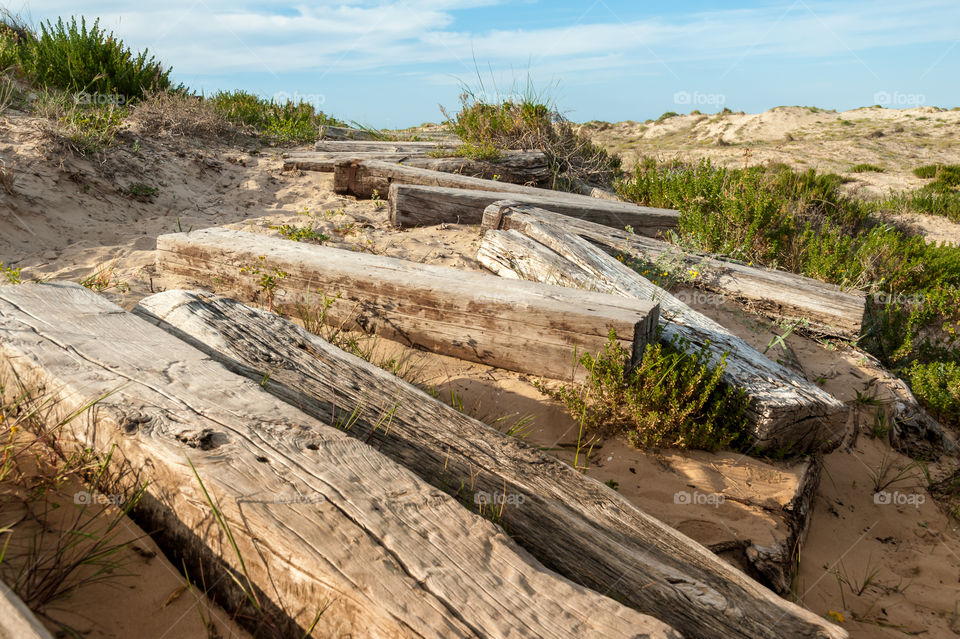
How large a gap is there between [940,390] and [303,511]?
4.90 m

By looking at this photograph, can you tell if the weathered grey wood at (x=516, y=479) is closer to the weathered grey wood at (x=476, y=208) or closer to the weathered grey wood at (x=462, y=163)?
the weathered grey wood at (x=476, y=208)

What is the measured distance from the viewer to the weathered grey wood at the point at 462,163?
7355 mm

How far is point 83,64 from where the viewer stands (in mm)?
8297

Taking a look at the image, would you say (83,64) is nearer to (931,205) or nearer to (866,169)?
(931,205)

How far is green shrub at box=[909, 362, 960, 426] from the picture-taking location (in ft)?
14.5

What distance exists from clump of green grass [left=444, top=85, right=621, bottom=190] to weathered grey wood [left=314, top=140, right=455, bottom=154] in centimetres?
53

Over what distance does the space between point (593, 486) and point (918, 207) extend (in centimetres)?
1198

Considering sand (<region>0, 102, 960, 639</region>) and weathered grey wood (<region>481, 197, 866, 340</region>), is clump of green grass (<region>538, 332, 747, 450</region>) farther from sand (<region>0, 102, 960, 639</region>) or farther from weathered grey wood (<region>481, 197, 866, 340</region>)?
weathered grey wood (<region>481, 197, 866, 340</region>)

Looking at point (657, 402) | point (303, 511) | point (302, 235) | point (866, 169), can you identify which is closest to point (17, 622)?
point (303, 511)

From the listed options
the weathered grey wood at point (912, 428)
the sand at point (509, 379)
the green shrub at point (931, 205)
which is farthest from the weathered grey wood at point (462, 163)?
the green shrub at point (931, 205)

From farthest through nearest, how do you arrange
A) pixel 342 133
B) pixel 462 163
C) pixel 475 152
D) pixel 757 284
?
pixel 342 133 → pixel 475 152 → pixel 462 163 → pixel 757 284

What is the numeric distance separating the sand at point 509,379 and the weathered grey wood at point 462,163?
0.76 ft

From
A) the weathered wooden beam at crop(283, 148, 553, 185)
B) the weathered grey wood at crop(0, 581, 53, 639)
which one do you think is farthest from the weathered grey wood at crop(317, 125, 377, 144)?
the weathered grey wood at crop(0, 581, 53, 639)

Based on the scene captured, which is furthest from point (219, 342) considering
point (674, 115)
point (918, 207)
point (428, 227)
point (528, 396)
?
point (674, 115)
